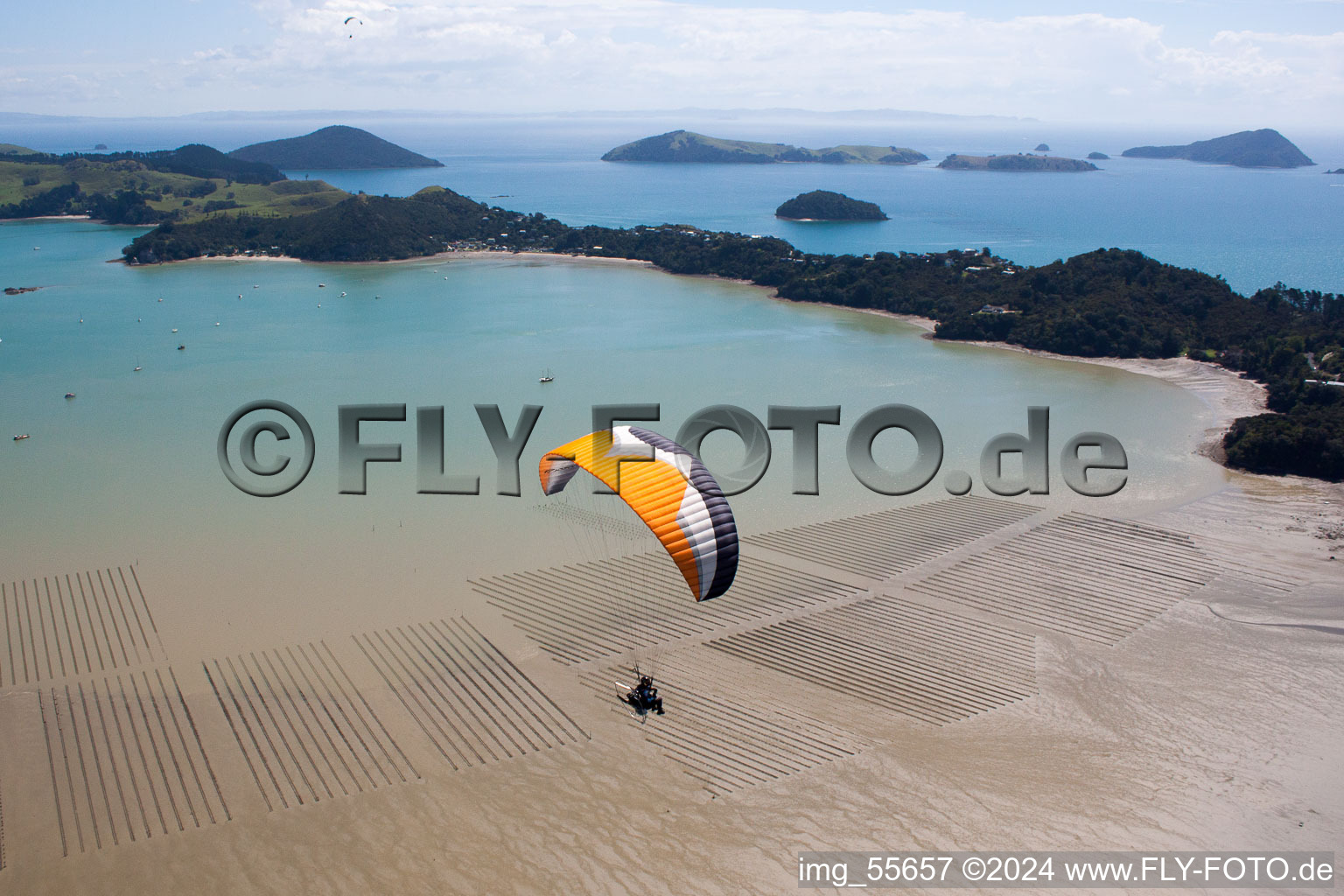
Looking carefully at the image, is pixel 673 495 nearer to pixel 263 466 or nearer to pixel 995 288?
pixel 263 466

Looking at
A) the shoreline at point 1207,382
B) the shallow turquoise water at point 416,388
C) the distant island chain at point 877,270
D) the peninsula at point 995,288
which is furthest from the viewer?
the distant island chain at point 877,270

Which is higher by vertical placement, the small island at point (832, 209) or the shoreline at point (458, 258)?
the small island at point (832, 209)

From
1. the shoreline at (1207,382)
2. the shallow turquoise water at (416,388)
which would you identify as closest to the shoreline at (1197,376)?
the shoreline at (1207,382)

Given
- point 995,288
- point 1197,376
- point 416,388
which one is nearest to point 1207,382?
point 1197,376

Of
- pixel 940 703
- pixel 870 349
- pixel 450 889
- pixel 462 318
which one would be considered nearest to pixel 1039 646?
pixel 940 703

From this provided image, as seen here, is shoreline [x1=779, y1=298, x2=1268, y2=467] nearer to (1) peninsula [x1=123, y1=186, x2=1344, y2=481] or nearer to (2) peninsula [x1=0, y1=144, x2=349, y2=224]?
(1) peninsula [x1=123, y1=186, x2=1344, y2=481]

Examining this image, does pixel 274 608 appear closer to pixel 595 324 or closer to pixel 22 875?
pixel 22 875

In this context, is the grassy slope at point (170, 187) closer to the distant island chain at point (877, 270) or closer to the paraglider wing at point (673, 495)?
the distant island chain at point (877, 270)

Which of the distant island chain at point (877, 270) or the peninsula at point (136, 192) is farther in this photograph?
the peninsula at point (136, 192)
